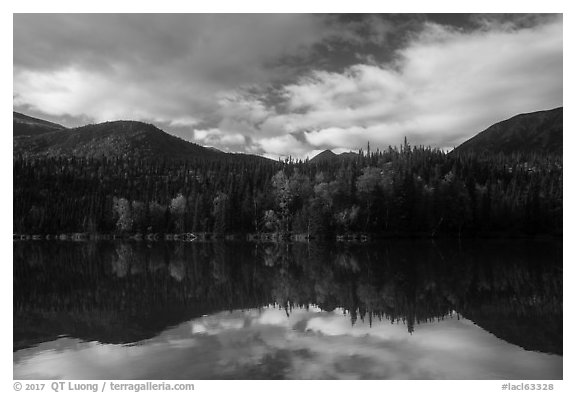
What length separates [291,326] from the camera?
21.3 metres

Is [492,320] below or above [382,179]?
below

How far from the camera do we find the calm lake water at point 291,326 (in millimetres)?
15523

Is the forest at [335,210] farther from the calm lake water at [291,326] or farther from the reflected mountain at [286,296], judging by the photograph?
the calm lake water at [291,326]

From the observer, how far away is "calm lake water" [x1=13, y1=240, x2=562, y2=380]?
15.5 metres

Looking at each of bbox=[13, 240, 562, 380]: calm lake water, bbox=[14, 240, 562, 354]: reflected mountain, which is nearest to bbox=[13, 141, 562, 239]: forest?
bbox=[14, 240, 562, 354]: reflected mountain

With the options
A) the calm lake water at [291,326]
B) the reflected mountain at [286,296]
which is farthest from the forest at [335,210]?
the calm lake water at [291,326]

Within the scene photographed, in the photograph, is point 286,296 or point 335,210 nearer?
point 286,296

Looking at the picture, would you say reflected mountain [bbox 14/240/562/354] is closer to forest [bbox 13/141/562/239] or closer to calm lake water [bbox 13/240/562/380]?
calm lake water [bbox 13/240/562/380]

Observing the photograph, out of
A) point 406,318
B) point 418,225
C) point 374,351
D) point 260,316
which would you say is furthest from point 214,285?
point 418,225

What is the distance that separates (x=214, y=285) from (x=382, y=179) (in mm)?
91353

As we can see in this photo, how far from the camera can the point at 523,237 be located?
113625 mm

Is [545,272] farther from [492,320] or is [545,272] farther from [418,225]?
[418,225]

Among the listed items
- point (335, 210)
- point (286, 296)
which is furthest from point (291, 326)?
point (335, 210)

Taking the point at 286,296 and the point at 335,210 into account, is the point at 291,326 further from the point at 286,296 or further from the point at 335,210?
the point at 335,210
